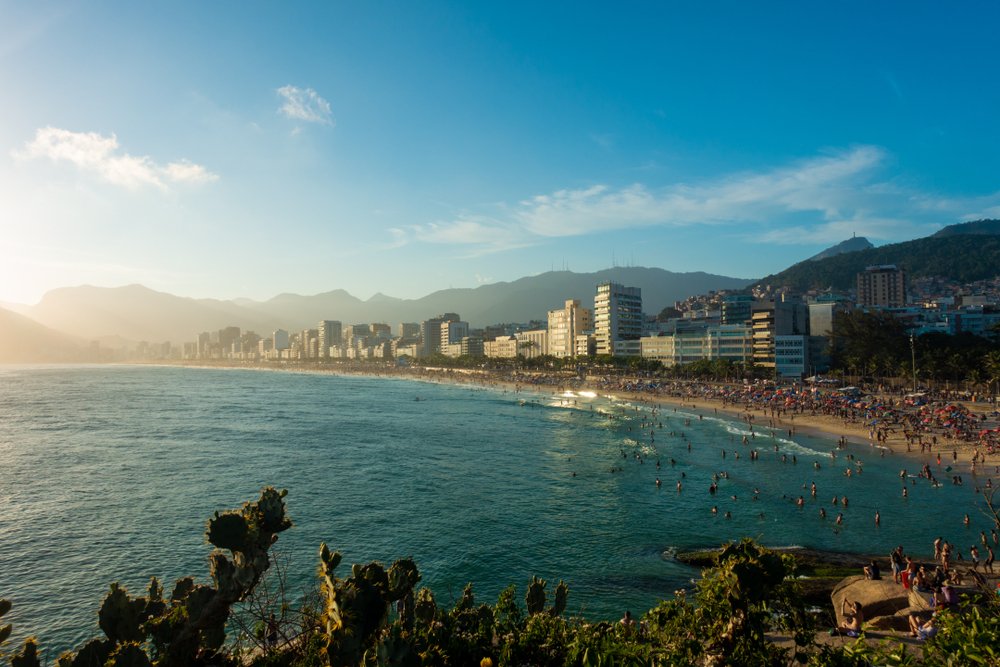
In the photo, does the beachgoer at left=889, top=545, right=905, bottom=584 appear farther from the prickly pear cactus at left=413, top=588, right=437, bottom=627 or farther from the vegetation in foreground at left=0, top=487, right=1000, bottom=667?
the prickly pear cactus at left=413, top=588, right=437, bottom=627

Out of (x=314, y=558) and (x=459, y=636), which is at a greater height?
(x=459, y=636)

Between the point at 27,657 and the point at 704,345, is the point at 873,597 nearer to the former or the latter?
the point at 27,657

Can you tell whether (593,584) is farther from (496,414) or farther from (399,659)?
(496,414)

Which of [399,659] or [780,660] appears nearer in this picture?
[399,659]

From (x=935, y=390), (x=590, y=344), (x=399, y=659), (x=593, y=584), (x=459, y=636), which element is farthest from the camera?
(x=590, y=344)

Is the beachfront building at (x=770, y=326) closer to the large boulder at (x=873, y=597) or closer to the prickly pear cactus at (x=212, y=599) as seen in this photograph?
the large boulder at (x=873, y=597)

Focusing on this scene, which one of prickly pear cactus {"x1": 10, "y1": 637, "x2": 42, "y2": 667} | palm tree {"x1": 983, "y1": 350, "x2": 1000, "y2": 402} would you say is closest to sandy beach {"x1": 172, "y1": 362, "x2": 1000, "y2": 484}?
palm tree {"x1": 983, "y1": 350, "x2": 1000, "y2": 402}

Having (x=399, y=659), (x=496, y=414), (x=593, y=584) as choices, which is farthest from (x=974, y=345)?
(x=399, y=659)

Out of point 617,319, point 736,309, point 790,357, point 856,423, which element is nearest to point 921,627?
point 856,423
